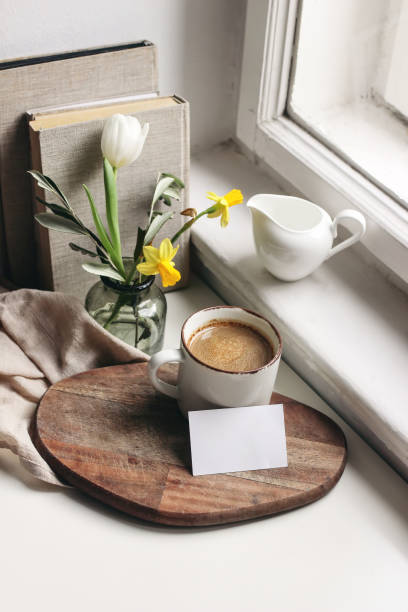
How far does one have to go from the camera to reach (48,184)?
0.75 metres

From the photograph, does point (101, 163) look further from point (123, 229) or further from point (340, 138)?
point (340, 138)

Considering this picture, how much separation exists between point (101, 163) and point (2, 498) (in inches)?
14.6

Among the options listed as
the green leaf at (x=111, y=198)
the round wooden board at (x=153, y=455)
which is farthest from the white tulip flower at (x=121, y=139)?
the round wooden board at (x=153, y=455)

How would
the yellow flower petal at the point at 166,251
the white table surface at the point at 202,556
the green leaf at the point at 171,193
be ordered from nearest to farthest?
the white table surface at the point at 202,556, the yellow flower petal at the point at 166,251, the green leaf at the point at 171,193

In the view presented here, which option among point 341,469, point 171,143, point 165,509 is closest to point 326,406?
point 341,469

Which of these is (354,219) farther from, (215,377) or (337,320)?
(215,377)

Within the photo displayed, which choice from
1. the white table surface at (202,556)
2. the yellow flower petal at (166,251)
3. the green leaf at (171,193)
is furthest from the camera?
the green leaf at (171,193)

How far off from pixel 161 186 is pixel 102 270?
0.43 ft

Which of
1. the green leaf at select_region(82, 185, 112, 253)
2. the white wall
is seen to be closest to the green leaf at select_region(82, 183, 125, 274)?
the green leaf at select_region(82, 185, 112, 253)

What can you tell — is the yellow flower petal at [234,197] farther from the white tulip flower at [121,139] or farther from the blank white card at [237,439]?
the blank white card at [237,439]

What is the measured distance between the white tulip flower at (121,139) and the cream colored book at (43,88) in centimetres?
10

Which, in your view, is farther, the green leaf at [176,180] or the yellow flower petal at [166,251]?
the green leaf at [176,180]

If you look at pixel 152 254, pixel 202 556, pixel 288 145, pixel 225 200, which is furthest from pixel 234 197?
pixel 202 556

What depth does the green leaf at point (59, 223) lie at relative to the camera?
0.76m
